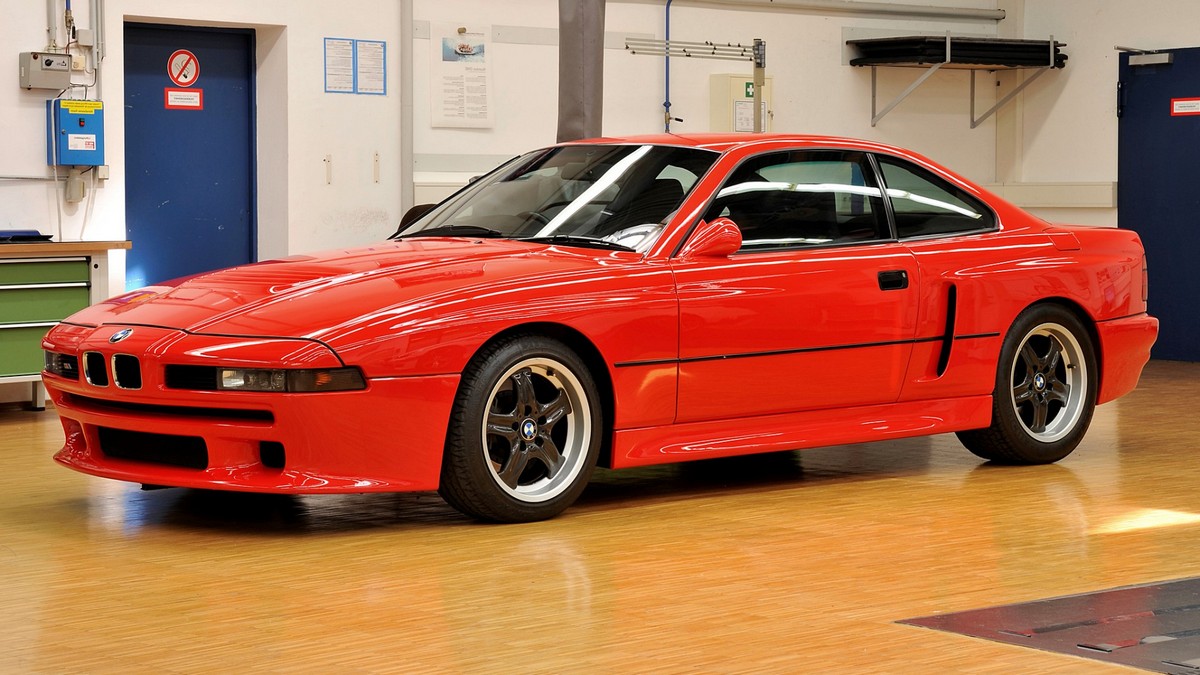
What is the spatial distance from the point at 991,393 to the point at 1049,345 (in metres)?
0.45

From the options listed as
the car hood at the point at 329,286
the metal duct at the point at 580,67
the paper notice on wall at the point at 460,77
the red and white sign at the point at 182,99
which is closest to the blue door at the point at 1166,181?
the paper notice on wall at the point at 460,77

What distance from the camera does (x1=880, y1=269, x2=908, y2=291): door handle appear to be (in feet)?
19.4

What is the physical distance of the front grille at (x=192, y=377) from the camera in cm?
475

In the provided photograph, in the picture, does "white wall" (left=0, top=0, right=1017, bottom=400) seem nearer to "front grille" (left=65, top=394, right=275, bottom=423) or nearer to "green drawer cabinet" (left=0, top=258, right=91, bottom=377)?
"green drawer cabinet" (left=0, top=258, right=91, bottom=377)

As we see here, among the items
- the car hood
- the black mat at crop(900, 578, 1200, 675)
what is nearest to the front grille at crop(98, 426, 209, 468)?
the car hood

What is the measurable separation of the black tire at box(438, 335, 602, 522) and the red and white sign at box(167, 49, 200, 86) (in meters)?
5.87

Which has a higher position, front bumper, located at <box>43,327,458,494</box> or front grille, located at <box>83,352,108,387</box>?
front grille, located at <box>83,352,108,387</box>

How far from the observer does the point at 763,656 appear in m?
3.53

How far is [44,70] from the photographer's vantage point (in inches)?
Answer: 348

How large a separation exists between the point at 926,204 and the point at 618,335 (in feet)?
5.53

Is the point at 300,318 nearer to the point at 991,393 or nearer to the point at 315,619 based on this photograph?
the point at 315,619

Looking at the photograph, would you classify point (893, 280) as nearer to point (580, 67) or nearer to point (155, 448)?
point (155, 448)

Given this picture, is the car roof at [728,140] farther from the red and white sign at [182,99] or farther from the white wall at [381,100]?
the red and white sign at [182,99]

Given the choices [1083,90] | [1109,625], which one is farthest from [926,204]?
[1083,90]
